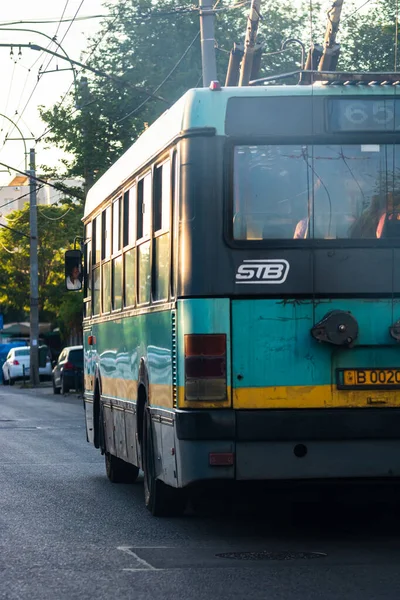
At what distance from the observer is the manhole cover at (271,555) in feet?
30.2

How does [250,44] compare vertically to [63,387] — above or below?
above

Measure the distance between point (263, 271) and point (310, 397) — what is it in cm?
84

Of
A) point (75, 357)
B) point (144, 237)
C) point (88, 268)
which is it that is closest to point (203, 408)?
point (144, 237)

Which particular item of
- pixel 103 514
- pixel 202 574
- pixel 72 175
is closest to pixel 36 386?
pixel 72 175

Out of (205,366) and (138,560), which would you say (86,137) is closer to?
(205,366)

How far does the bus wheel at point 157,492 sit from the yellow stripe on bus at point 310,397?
6.06 feet

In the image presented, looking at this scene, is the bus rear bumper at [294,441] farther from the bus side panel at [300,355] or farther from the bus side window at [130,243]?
the bus side window at [130,243]

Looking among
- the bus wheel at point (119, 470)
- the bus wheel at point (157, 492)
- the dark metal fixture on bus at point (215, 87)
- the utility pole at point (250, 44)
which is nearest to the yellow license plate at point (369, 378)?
the dark metal fixture on bus at point (215, 87)

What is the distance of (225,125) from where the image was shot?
9.67 meters

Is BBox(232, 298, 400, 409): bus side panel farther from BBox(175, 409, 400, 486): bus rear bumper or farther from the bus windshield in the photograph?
the bus windshield

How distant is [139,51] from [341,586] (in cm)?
3910

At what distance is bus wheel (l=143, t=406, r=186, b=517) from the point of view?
37.1ft

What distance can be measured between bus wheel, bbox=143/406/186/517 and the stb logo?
2.00 meters

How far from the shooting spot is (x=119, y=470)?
1495cm
